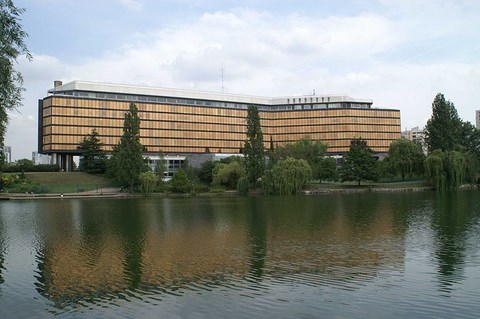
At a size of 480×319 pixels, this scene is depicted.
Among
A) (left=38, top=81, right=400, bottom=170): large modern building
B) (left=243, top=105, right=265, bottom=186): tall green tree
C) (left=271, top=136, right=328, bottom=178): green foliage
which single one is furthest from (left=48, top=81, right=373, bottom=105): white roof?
(left=243, top=105, right=265, bottom=186): tall green tree

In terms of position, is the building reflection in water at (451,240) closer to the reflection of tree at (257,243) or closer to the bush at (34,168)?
the reflection of tree at (257,243)

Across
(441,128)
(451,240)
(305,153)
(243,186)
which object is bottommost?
(451,240)

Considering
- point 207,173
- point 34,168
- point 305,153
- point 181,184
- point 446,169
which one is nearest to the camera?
point 446,169

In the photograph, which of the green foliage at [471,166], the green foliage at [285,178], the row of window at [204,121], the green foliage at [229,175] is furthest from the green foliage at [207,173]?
the green foliage at [471,166]

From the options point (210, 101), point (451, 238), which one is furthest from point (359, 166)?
point (210, 101)

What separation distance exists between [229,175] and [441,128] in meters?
45.8

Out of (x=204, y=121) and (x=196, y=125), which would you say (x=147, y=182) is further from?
(x=204, y=121)

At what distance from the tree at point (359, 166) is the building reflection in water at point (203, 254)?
60.1 metres

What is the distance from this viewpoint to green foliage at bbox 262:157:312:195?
8675cm

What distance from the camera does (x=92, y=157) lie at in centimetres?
12250

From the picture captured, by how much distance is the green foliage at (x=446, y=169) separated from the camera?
8475 cm

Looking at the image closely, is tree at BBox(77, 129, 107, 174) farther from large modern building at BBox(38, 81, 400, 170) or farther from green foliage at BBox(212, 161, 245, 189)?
green foliage at BBox(212, 161, 245, 189)

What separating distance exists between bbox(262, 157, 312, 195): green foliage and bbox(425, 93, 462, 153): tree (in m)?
29.1

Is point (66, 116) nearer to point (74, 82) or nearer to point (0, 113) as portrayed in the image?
point (74, 82)
